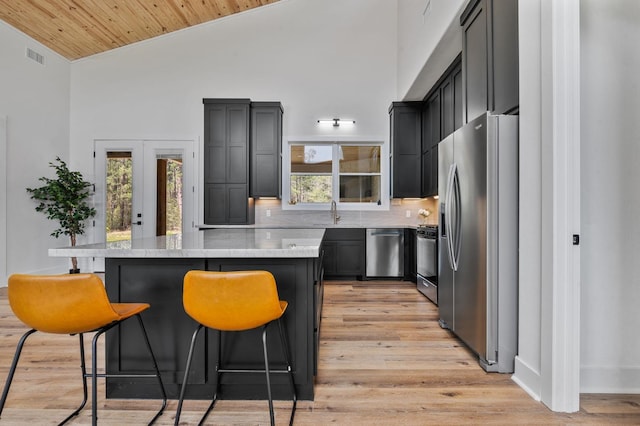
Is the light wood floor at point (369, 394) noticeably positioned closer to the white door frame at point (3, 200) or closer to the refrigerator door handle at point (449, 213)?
the refrigerator door handle at point (449, 213)

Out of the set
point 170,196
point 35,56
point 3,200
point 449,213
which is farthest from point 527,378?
point 35,56

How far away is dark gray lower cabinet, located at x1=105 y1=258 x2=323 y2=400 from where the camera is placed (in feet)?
6.77

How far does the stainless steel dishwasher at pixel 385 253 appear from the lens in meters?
5.39

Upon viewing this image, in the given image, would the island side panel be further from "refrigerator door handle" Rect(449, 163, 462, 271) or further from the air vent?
the air vent

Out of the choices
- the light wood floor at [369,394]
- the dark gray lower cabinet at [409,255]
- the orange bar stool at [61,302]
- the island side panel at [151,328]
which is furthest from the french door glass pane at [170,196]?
the orange bar stool at [61,302]

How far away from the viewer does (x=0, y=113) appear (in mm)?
4773

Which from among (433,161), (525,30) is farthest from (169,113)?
(525,30)

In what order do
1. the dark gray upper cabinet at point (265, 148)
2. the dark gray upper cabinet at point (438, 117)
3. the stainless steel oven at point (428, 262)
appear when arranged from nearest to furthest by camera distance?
the stainless steel oven at point (428, 262) → the dark gray upper cabinet at point (438, 117) → the dark gray upper cabinet at point (265, 148)

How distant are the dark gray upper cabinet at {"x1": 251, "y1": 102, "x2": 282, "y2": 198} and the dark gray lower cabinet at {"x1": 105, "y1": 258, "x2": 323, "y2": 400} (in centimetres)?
356

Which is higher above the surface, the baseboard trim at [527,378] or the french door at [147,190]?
the french door at [147,190]

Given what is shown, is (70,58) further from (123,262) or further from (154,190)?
(123,262)

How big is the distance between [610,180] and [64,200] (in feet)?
20.3

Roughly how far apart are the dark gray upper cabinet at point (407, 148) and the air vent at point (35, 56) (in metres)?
5.24

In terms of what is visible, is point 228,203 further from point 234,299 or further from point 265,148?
point 234,299
